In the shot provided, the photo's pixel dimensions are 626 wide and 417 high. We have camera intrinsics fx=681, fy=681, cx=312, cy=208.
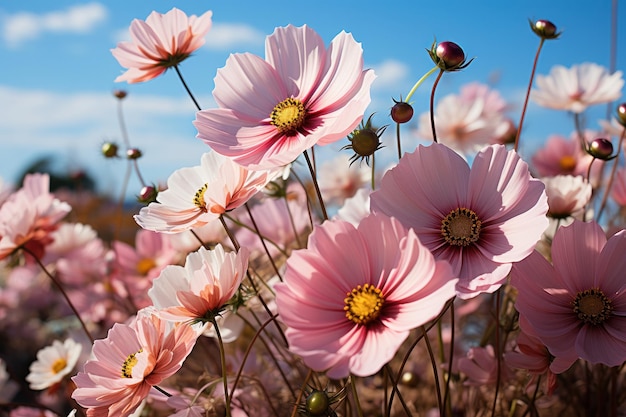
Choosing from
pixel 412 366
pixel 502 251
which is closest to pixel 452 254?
pixel 502 251

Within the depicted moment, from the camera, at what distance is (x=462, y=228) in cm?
43

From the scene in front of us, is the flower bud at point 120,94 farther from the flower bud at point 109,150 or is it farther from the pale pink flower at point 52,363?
the pale pink flower at point 52,363

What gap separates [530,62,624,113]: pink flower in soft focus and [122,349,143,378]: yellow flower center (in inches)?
26.3

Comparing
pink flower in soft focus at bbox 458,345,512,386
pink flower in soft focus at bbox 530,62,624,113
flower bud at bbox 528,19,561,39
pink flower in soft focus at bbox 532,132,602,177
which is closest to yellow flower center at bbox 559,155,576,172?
pink flower in soft focus at bbox 532,132,602,177

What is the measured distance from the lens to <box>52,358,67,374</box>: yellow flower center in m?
0.88

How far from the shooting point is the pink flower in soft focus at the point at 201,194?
18.3 inches

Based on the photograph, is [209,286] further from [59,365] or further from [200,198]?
[59,365]

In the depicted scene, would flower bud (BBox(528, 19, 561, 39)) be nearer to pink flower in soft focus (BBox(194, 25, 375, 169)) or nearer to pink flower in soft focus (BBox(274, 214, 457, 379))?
pink flower in soft focus (BBox(194, 25, 375, 169))

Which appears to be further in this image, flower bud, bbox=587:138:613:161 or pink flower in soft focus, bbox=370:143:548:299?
flower bud, bbox=587:138:613:161

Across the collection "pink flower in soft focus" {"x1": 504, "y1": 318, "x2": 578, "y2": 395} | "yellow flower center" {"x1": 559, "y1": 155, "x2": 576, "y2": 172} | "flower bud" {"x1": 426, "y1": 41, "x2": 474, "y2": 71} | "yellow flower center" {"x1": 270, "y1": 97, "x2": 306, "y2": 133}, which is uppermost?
"yellow flower center" {"x1": 559, "y1": 155, "x2": 576, "y2": 172}

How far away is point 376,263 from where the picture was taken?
1.27 ft

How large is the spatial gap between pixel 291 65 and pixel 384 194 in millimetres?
156

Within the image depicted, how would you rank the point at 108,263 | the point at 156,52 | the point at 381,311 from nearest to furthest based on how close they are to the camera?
the point at 381,311
the point at 156,52
the point at 108,263

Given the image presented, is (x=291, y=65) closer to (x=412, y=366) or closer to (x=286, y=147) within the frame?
(x=286, y=147)
